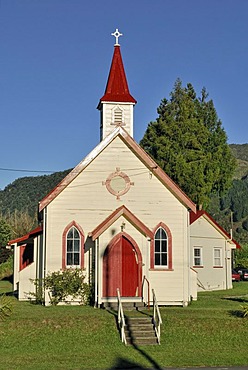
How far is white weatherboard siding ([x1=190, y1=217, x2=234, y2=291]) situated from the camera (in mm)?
43125

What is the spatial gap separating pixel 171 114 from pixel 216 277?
51.9 feet

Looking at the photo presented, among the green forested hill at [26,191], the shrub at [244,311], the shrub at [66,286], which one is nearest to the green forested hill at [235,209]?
the green forested hill at [26,191]

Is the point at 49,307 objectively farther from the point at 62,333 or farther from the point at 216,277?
the point at 216,277

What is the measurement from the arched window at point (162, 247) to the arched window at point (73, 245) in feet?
10.8

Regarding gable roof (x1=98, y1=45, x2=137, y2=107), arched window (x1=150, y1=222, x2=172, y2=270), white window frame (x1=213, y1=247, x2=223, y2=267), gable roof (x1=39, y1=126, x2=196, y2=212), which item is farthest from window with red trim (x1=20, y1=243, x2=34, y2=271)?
white window frame (x1=213, y1=247, x2=223, y2=267)

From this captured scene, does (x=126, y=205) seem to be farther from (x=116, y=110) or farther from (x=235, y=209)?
(x=235, y=209)

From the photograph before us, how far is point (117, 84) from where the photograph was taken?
103 feet

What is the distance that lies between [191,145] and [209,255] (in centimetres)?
1142

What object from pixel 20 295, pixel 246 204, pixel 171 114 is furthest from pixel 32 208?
pixel 20 295

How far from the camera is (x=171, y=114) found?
53062 mm

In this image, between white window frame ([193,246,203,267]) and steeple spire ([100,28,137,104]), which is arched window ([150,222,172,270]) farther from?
white window frame ([193,246,203,267])

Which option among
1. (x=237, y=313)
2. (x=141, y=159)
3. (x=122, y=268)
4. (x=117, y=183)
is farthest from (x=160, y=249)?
(x=237, y=313)

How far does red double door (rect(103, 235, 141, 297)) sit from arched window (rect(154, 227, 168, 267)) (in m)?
1.57

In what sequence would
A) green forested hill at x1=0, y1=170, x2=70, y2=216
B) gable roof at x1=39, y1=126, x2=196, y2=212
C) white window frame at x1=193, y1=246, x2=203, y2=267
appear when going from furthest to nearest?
1. green forested hill at x1=0, y1=170, x2=70, y2=216
2. white window frame at x1=193, y1=246, x2=203, y2=267
3. gable roof at x1=39, y1=126, x2=196, y2=212
